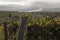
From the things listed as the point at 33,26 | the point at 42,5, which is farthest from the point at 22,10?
the point at 33,26

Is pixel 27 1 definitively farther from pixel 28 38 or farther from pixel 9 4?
pixel 28 38

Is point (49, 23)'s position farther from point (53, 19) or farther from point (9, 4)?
point (9, 4)

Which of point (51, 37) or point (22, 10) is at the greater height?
point (22, 10)

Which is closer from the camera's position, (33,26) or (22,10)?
(22,10)

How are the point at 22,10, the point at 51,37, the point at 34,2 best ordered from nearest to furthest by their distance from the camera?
1. the point at 34,2
2. the point at 22,10
3. the point at 51,37

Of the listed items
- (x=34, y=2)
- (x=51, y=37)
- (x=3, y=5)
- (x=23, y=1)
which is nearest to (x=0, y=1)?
(x=3, y=5)

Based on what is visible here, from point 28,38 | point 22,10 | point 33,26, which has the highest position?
point 22,10

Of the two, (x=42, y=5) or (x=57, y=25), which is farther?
(x=57, y=25)

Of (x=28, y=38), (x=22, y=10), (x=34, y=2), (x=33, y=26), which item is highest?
(x=34, y=2)

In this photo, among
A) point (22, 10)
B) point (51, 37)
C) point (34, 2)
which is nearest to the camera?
point (34, 2)
